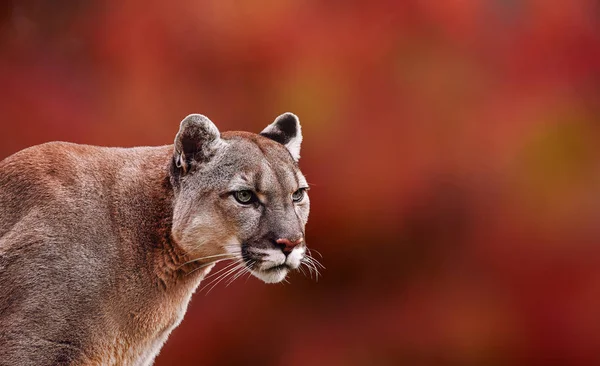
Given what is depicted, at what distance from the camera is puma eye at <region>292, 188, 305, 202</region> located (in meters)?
6.03

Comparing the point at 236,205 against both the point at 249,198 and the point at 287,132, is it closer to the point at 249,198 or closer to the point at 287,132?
the point at 249,198

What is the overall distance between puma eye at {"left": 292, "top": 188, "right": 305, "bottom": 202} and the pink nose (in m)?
0.44

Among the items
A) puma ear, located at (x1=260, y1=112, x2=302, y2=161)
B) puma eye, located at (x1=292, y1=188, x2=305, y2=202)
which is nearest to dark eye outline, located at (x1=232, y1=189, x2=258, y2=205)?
puma eye, located at (x1=292, y1=188, x2=305, y2=202)

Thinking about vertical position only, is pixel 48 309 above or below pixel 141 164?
below

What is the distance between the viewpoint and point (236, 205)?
573cm

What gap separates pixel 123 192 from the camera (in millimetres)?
5898

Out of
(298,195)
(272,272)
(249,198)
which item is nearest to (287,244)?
(272,272)

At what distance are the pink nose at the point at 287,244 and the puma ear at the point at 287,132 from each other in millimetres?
1012

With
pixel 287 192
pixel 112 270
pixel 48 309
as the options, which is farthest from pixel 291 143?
pixel 48 309

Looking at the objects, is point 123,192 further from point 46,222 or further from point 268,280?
point 268,280

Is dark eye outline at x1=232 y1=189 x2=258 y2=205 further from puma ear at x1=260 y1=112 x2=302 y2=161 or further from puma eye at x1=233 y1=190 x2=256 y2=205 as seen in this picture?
puma ear at x1=260 y1=112 x2=302 y2=161

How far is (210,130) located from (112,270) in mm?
1077

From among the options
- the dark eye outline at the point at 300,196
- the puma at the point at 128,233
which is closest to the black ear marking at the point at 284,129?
the puma at the point at 128,233

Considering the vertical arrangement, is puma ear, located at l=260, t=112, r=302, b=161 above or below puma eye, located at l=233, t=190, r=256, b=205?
above
